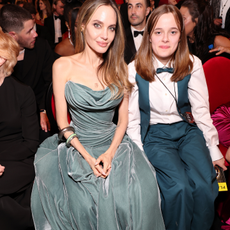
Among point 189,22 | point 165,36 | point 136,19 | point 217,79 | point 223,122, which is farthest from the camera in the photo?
point 136,19

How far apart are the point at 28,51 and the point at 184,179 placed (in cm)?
209

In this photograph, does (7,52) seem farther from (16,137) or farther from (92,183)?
(92,183)

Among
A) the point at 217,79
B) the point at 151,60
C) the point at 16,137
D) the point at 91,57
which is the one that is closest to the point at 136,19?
the point at 217,79

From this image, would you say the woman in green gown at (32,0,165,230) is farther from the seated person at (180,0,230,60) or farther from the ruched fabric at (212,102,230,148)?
the seated person at (180,0,230,60)

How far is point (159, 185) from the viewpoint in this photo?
1664 millimetres

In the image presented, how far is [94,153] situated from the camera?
1732 millimetres

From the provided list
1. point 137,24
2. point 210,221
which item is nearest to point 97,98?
point 210,221

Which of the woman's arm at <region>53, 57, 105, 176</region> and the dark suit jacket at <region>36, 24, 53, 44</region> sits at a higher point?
the dark suit jacket at <region>36, 24, 53, 44</region>

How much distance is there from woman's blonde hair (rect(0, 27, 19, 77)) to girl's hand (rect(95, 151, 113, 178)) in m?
0.87

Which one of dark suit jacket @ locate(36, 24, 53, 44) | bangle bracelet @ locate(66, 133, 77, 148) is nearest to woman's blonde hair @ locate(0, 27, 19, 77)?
bangle bracelet @ locate(66, 133, 77, 148)

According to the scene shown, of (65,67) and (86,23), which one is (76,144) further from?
(86,23)

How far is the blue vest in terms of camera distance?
188cm

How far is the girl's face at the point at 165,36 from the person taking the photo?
1.76m

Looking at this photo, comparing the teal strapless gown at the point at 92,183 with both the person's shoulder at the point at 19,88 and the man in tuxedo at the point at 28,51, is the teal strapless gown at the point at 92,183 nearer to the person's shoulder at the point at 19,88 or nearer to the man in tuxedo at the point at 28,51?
the person's shoulder at the point at 19,88
